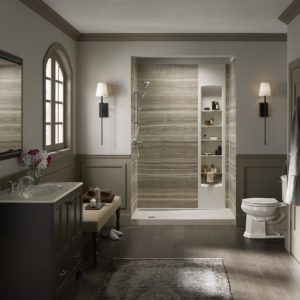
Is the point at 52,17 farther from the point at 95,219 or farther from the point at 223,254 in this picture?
the point at 223,254

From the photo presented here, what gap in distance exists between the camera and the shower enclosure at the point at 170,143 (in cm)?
753

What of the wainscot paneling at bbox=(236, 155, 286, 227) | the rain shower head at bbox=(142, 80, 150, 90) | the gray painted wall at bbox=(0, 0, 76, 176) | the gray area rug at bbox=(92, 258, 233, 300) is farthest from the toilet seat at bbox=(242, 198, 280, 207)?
the gray painted wall at bbox=(0, 0, 76, 176)

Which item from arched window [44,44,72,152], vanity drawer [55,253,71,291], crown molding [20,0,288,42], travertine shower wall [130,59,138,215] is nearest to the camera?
vanity drawer [55,253,71,291]

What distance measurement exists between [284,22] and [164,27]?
1441mm

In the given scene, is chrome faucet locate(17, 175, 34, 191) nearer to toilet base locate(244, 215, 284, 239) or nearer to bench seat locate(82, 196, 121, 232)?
bench seat locate(82, 196, 121, 232)

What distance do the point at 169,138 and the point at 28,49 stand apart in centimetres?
334

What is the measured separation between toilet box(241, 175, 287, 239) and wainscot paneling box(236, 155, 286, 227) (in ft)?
1.97

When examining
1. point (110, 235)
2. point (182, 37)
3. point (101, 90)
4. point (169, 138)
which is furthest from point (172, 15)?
point (110, 235)

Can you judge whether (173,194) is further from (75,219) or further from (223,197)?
(75,219)

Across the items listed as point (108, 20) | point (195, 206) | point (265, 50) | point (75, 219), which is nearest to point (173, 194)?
point (195, 206)

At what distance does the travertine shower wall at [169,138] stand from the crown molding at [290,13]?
221 cm

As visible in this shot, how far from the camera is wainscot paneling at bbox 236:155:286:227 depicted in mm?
6637

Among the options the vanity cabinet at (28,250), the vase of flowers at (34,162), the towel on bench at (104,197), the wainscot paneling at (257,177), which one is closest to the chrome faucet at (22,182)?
the vase of flowers at (34,162)

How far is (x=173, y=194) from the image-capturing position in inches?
302
